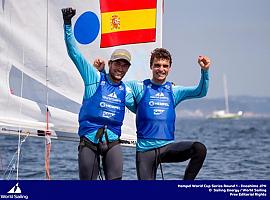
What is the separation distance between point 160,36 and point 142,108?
1480 mm

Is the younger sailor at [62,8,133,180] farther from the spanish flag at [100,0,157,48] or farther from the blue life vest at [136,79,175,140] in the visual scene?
the spanish flag at [100,0,157,48]

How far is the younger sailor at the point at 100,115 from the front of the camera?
7.52 m

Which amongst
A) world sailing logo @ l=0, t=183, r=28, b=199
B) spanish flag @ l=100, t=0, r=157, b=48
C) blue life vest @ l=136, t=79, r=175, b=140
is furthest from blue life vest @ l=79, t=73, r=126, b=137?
spanish flag @ l=100, t=0, r=157, b=48

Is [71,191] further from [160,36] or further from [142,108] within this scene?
[160,36]

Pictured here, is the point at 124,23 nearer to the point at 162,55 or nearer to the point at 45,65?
the point at 45,65

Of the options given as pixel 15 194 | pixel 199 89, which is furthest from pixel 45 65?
pixel 15 194

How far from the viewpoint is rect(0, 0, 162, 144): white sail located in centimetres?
894

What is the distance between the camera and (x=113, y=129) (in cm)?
761

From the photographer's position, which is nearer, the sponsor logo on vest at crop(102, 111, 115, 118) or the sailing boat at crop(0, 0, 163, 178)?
the sponsor logo on vest at crop(102, 111, 115, 118)

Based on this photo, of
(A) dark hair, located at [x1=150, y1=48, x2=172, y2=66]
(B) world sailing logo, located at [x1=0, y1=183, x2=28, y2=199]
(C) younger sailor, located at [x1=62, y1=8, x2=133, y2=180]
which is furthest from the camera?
(A) dark hair, located at [x1=150, y1=48, x2=172, y2=66]

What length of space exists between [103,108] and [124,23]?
1682mm

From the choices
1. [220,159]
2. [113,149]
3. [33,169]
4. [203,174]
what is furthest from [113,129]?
[220,159]

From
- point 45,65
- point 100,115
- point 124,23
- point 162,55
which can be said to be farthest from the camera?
point 45,65

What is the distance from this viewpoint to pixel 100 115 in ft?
24.7
